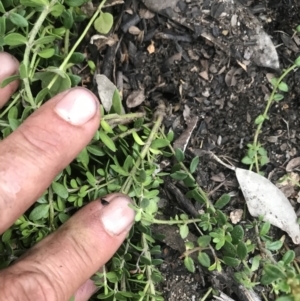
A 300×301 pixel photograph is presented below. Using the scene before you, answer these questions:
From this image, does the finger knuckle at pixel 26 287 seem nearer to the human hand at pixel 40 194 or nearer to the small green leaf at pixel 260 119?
the human hand at pixel 40 194

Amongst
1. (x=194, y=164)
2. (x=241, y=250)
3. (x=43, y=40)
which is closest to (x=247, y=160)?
(x=194, y=164)

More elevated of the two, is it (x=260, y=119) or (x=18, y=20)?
(x=18, y=20)

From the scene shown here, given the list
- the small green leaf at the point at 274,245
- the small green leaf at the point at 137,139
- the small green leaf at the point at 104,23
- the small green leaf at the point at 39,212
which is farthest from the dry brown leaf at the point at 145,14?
the small green leaf at the point at 274,245

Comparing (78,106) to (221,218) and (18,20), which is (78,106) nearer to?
(18,20)

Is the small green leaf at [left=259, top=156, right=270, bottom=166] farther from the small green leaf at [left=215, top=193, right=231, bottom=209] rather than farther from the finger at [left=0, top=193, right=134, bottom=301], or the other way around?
the finger at [left=0, top=193, right=134, bottom=301]

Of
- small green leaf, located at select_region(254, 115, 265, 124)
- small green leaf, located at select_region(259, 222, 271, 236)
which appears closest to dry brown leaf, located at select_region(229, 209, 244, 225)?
small green leaf, located at select_region(259, 222, 271, 236)

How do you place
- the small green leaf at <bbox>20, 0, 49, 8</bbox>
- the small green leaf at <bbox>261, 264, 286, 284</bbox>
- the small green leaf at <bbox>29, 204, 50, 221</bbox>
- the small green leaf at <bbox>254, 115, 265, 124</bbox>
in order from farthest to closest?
the small green leaf at <bbox>254, 115, 265, 124</bbox>
the small green leaf at <bbox>29, 204, 50, 221</bbox>
the small green leaf at <bbox>20, 0, 49, 8</bbox>
the small green leaf at <bbox>261, 264, 286, 284</bbox>
